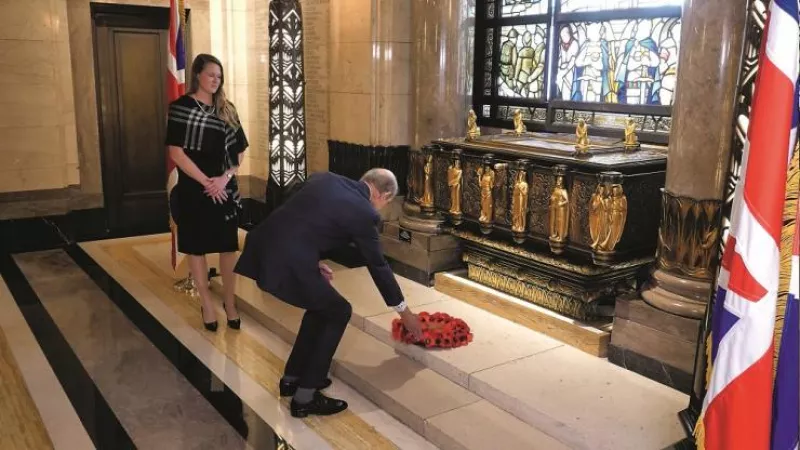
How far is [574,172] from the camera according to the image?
401 cm

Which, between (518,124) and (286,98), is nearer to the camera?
(518,124)

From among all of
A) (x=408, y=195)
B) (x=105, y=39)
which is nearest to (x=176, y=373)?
(x=408, y=195)

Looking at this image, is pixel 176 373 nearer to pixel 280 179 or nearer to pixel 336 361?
pixel 336 361

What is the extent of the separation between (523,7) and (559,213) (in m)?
1.89

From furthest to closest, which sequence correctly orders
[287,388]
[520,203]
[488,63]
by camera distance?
[488,63]
[520,203]
[287,388]

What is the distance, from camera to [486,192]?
15.0 feet

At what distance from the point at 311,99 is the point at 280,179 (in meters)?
1.66

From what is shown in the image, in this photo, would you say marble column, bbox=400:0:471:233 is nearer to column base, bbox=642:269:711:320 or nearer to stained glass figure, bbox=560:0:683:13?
stained glass figure, bbox=560:0:683:13

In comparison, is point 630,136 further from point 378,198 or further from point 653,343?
point 378,198

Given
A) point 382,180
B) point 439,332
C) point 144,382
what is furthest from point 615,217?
point 144,382

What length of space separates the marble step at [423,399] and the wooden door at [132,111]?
394 cm

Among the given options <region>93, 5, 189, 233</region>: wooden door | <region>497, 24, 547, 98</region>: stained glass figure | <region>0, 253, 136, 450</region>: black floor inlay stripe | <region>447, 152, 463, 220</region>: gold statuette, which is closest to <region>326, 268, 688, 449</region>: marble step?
<region>447, 152, 463, 220</region>: gold statuette

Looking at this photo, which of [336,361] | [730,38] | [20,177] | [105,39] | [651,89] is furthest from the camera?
[105,39]

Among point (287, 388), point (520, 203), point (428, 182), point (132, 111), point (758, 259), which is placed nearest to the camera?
point (758, 259)
